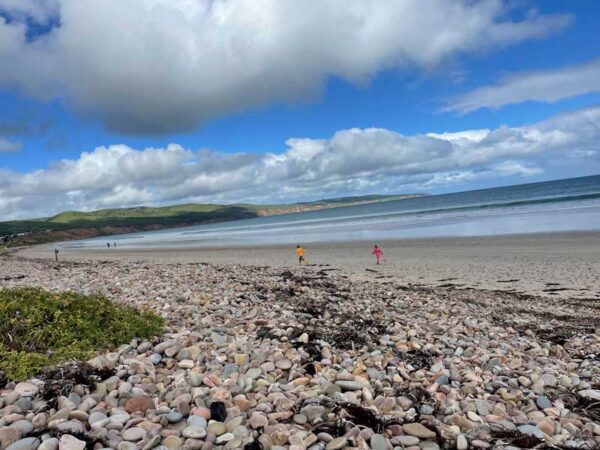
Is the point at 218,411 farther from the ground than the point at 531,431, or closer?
farther from the ground

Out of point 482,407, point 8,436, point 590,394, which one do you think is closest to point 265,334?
point 482,407

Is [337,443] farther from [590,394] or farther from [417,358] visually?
[590,394]

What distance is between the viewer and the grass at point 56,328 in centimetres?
543

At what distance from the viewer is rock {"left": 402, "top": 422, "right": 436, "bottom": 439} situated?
427 cm

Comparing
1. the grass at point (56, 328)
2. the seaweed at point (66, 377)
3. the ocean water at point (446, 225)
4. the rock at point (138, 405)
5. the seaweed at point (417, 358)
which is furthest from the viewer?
the ocean water at point (446, 225)

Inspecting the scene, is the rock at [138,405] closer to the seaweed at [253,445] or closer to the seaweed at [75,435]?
the seaweed at [75,435]

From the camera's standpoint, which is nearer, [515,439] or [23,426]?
[23,426]

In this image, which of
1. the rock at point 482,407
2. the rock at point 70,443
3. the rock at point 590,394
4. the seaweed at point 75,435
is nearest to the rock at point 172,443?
the seaweed at point 75,435

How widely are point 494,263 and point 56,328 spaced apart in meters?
22.4

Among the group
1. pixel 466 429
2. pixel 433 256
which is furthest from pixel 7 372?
pixel 433 256

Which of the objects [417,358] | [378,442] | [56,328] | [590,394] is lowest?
[590,394]

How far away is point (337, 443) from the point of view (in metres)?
3.96

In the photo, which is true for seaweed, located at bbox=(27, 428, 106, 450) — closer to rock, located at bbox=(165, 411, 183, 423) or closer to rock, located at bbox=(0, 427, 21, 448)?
rock, located at bbox=(0, 427, 21, 448)

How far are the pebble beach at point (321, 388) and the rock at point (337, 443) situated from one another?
0.01 m
